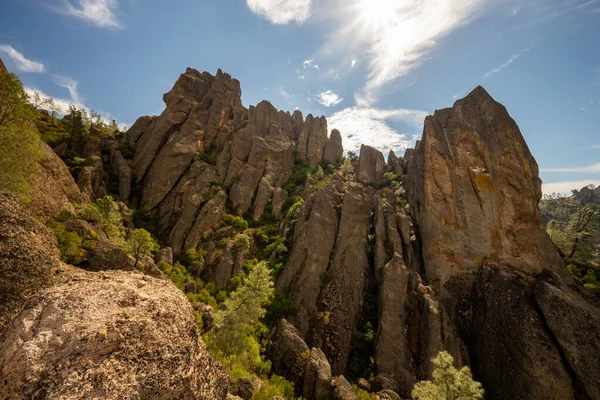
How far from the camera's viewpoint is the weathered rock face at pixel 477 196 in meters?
37.6

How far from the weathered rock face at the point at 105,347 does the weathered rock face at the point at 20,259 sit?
14.1ft

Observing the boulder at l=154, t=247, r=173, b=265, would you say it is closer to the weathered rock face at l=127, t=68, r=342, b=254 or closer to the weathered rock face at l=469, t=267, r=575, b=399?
the weathered rock face at l=127, t=68, r=342, b=254

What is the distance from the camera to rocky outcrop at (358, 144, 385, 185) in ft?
235

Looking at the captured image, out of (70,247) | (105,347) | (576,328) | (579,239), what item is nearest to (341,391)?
(105,347)

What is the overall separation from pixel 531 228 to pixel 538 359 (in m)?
19.3

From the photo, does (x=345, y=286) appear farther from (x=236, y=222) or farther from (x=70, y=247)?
(x=70, y=247)

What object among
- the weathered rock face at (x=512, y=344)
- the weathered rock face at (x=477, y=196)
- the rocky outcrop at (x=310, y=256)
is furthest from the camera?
the weathered rock face at (x=477, y=196)

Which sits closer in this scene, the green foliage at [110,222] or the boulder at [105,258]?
the boulder at [105,258]

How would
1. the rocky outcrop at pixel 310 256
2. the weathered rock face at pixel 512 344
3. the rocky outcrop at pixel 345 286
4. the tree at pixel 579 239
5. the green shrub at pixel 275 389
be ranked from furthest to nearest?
the tree at pixel 579 239, the rocky outcrop at pixel 310 256, the rocky outcrop at pixel 345 286, the weathered rock face at pixel 512 344, the green shrub at pixel 275 389

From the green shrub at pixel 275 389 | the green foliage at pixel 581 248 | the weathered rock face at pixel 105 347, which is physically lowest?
the green shrub at pixel 275 389

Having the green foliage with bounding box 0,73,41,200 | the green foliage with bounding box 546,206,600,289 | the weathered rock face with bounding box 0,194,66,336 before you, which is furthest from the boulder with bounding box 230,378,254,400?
the green foliage with bounding box 546,206,600,289

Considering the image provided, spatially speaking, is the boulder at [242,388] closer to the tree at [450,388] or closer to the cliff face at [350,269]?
the cliff face at [350,269]

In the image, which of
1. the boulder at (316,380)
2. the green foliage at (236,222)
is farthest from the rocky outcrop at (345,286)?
the green foliage at (236,222)

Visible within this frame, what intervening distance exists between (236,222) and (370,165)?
44341 millimetres
